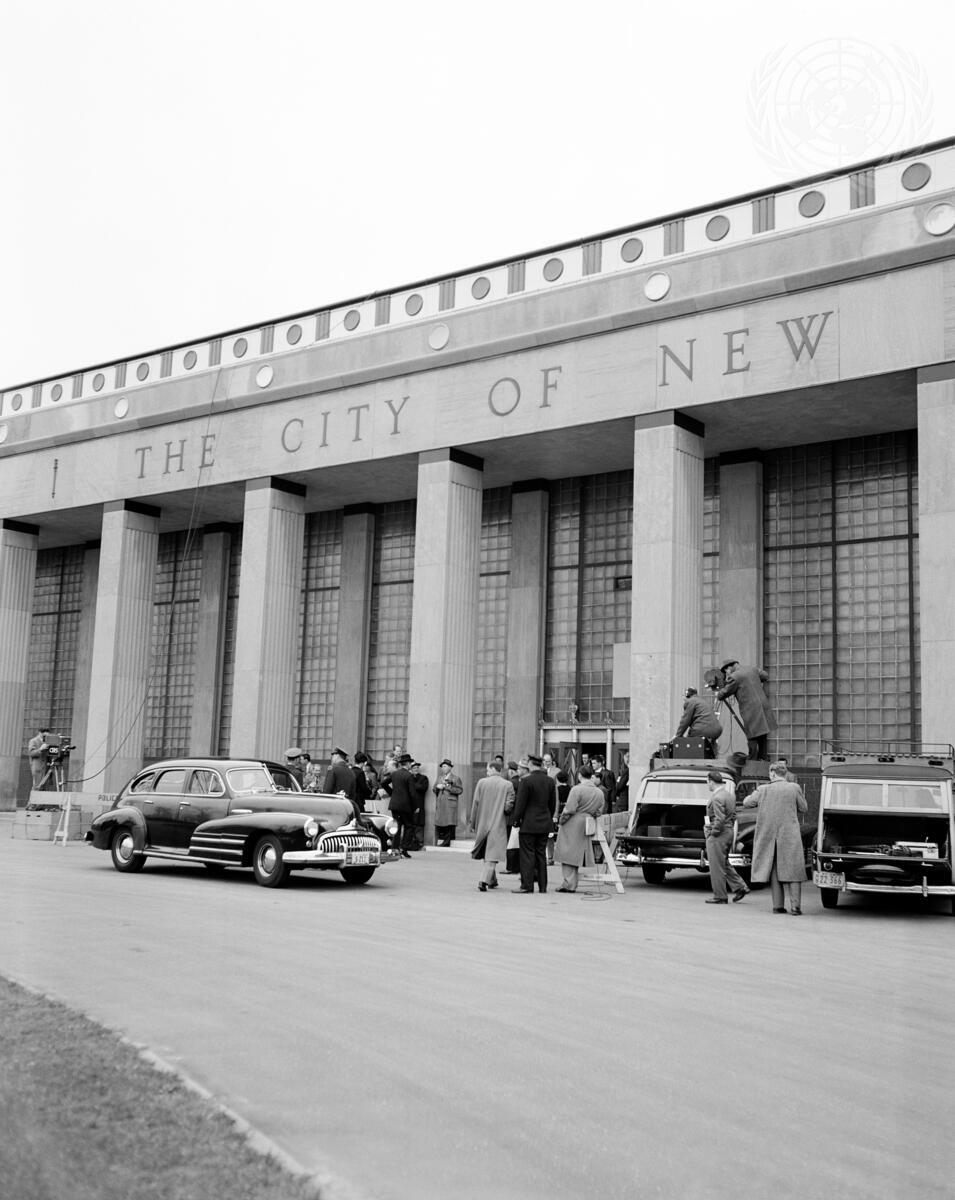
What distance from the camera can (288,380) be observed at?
2961cm

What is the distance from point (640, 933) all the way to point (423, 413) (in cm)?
1745

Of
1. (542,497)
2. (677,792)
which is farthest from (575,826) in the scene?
(542,497)

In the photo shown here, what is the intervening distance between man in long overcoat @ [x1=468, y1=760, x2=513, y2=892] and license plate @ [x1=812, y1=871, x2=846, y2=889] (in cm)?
414

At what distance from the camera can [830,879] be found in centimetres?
1438

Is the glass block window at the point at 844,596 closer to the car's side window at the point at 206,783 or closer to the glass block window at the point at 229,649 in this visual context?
the car's side window at the point at 206,783

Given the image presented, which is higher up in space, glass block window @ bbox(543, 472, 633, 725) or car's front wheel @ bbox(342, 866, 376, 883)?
glass block window @ bbox(543, 472, 633, 725)

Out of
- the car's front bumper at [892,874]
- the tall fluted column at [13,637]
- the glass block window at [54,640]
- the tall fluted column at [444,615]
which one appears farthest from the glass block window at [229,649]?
the car's front bumper at [892,874]

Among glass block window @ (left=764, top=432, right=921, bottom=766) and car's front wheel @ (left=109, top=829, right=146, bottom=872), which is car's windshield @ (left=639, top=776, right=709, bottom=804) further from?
glass block window @ (left=764, top=432, right=921, bottom=766)

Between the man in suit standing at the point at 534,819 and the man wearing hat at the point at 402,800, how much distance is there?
18.8ft

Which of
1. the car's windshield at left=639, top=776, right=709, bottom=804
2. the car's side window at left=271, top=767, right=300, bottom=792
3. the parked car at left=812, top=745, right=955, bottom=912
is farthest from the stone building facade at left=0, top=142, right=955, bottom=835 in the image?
the car's side window at left=271, top=767, right=300, bottom=792

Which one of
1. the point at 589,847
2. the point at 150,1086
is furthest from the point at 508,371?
the point at 150,1086

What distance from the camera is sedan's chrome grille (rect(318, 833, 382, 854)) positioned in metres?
15.4

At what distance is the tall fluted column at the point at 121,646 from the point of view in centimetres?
3177

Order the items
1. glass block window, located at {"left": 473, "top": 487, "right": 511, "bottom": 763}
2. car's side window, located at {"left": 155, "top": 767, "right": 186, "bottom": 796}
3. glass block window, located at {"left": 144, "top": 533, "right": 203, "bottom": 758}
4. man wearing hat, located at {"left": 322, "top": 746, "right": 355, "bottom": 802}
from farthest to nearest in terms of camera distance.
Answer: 1. glass block window, located at {"left": 144, "top": 533, "right": 203, "bottom": 758}
2. glass block window, located at {"left": 473, "top": 487, "right": 511, "bottom": 763}
3. man wearing hat, located at {"left": 322, "top": 746, "right": 355, "bottom": 802}
4. car's side window, located at {"left": 155, "top": 767, "right": 186, "bottom": 796}
